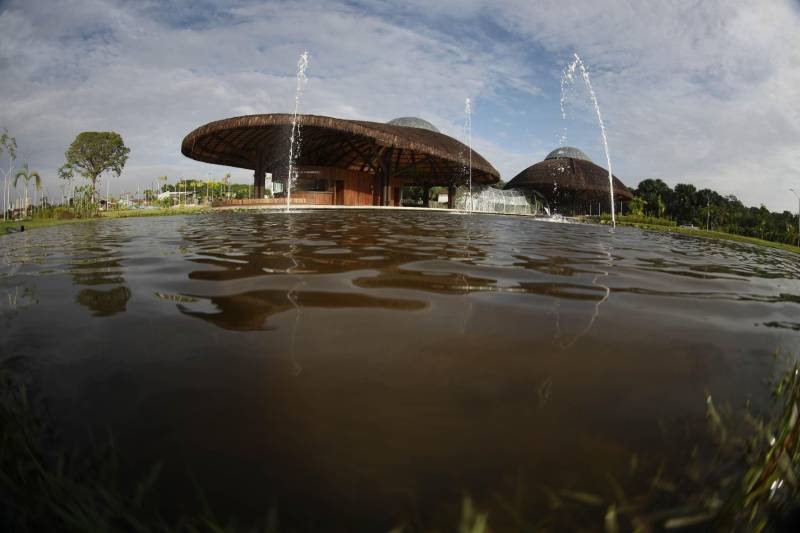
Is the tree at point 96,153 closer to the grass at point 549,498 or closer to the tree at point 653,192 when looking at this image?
the grass at point 549,498

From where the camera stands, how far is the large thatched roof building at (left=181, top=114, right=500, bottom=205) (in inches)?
774

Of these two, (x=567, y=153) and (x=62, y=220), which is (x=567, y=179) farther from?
(x=62, y=220)

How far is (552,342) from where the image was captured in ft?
5.35

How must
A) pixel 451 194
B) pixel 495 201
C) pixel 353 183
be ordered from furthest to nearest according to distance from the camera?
pixel 495 201 → pixel 451 194 → pixel 353 183

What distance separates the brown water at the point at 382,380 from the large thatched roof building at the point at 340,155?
58.9ft

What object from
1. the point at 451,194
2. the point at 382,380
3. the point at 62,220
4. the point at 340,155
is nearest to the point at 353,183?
the point at 340,155

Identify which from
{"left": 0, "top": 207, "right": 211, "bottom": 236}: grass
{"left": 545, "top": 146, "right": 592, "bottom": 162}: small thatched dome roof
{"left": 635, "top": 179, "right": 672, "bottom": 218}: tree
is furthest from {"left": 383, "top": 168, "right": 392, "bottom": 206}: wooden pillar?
{"left": 635, "top": 179, "right": 672, "bottom": 218}: tree

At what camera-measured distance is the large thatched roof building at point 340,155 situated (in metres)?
19.7

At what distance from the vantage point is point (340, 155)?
1100 inches

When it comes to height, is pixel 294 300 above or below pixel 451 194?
below

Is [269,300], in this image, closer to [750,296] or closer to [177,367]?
[177,367]

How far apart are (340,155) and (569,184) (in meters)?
19.3

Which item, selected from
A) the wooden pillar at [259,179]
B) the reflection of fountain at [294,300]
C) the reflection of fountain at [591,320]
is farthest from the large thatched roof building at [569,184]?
the reflection of fountain at [294,300]

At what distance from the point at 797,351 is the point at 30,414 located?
2.96 meters
